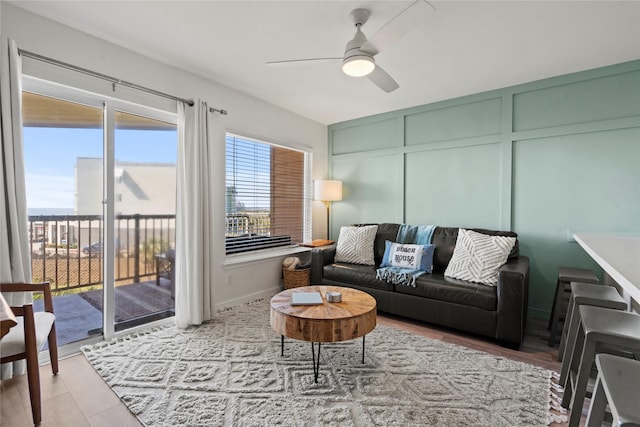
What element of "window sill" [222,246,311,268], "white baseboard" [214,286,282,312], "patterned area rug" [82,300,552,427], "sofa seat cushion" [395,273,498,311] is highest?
"window sill" [222,246,311,268]

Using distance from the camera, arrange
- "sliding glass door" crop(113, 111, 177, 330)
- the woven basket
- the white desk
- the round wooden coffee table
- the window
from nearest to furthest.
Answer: the white desk, the round wooden coffee table, "sliding glass door" crop(113, 111, 177, 330), the window, the woven basket

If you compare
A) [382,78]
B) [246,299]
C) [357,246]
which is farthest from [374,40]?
[246,299]

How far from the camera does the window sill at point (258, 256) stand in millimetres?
3564

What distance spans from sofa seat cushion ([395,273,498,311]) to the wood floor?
0.38 m

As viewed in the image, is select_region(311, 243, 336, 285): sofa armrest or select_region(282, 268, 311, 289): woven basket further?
select_region(282, 268, 311, 289): woven basket

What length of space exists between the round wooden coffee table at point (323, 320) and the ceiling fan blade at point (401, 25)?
5.92 feet

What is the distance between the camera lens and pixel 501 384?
2027mm

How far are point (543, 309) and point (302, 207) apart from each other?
10.9ft

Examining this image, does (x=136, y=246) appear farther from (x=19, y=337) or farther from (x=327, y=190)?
(x=327, y=190)

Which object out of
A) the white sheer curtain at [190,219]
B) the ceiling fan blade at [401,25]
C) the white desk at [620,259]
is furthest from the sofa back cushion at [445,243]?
the ceiling fan blade at [401,25]

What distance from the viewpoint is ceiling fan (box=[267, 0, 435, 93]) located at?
1.68 m

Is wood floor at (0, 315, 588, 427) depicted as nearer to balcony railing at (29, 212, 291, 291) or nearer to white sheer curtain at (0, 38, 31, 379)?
white sheer curtain at (0, 38, 31, 379)

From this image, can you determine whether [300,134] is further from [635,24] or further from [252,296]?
[635,24]

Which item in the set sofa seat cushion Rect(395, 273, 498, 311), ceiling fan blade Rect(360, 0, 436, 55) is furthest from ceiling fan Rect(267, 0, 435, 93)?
sofa seat cushion Rect(395, 273, 498, 311)
